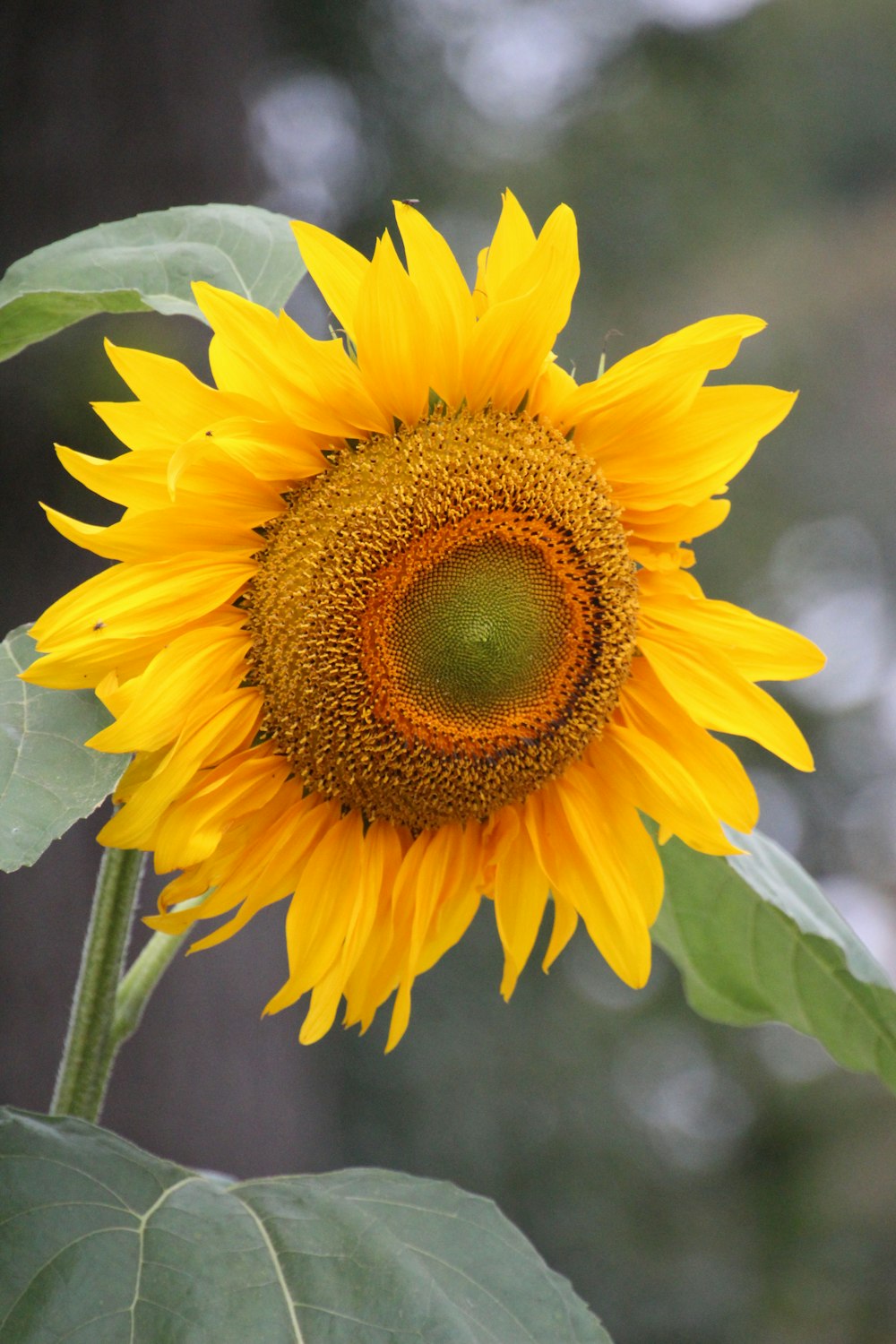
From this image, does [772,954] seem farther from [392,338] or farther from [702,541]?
[702,541]

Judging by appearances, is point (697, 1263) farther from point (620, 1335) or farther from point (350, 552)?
point (350, 552)

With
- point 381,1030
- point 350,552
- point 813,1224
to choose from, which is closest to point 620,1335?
point 813,1224

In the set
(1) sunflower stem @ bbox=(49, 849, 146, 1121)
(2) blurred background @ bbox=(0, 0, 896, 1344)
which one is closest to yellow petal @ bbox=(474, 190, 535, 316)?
(1) sunflower stem @ bbox=(49, 849, 146, 1121)

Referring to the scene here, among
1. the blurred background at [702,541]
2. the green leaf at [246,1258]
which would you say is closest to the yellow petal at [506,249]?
the green leaf at [246,1258]

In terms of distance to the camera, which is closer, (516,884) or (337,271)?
(337,271)

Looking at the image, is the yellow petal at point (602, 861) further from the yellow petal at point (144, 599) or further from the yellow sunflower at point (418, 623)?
the yellow petal at point (144, 599)

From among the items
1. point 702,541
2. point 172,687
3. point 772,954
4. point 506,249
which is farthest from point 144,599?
point 702,541
